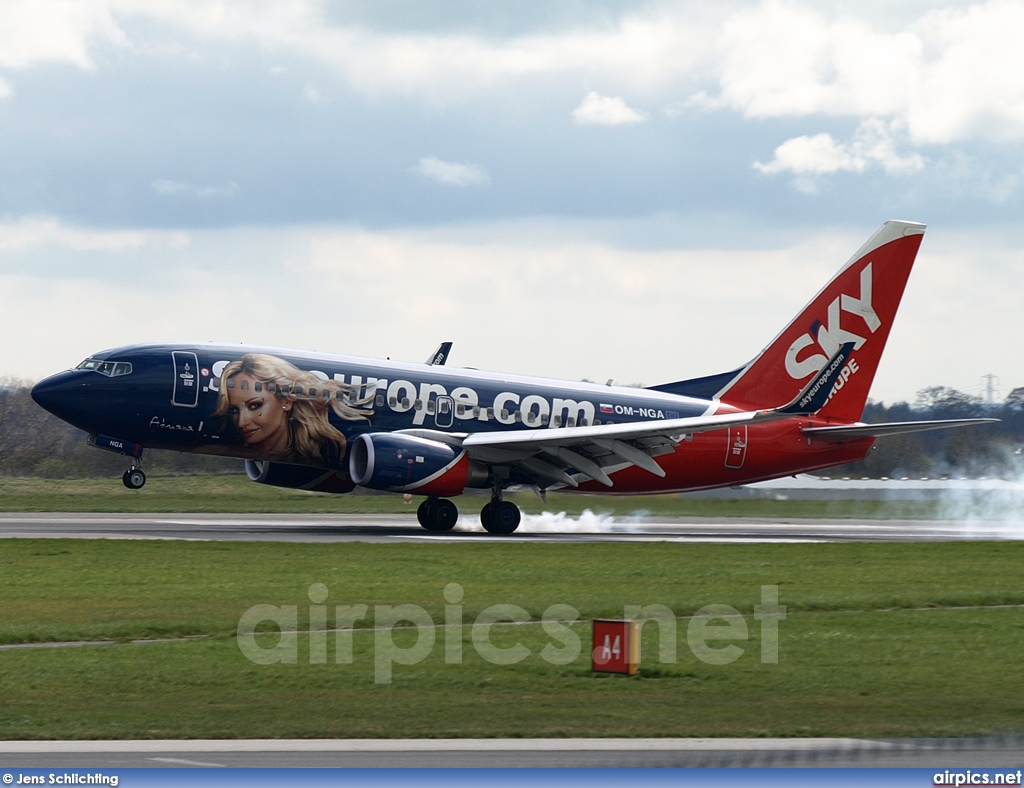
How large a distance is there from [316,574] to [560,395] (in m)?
17.2

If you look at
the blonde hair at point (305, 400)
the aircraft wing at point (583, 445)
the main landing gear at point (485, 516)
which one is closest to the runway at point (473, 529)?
the main landing gear at point (485, 516)

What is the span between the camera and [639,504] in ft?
178

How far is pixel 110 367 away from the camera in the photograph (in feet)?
127

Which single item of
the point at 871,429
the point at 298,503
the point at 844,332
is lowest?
the point at 298,503

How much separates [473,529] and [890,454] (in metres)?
28.5

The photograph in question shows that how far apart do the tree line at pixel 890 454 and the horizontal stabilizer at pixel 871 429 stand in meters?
15.2

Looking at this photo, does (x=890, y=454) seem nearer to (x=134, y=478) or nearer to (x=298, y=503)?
(x=298, y=503)

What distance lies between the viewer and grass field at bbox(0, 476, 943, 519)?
51562 mm

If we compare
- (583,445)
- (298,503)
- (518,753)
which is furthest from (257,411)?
(518,753)

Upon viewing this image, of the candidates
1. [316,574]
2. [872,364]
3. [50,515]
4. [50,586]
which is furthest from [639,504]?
[50,586]

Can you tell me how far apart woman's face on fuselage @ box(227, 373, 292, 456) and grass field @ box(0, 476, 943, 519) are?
454 inches

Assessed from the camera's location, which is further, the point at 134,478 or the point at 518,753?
the point at 134,478

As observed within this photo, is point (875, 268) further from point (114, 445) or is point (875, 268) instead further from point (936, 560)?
point (114, 445)

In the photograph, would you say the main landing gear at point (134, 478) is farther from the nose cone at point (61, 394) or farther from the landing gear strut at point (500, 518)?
the landing gear strut at point (500, 518)
